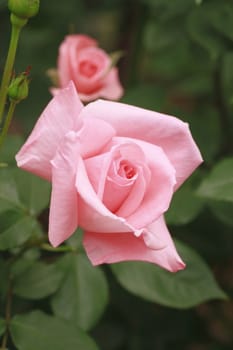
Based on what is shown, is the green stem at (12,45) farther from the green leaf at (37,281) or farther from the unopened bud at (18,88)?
the green leaf at (37,281)

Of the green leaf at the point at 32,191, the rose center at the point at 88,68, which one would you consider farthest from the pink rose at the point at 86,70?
the green leaf at the point at 32,191

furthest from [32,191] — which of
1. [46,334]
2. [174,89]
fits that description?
[174,89]

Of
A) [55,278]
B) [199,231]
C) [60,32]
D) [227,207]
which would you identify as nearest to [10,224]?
[55,278]

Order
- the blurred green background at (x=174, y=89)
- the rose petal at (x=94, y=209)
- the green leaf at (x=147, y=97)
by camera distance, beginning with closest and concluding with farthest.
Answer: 1. the rose petal at (x=94, y=209)
2. the blurred green background at (x=174, y=89)
3. the green leaf at (x=147, y=97)

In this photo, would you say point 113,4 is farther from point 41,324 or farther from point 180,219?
point 41,324

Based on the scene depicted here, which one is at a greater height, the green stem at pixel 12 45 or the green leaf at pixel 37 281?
the green stem at pixel 12 45

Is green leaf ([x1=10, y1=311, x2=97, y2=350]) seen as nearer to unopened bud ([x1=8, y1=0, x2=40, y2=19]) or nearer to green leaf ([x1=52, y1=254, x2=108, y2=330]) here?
green leaf ([x1=52, y1=254, x2=108, y2=330])
